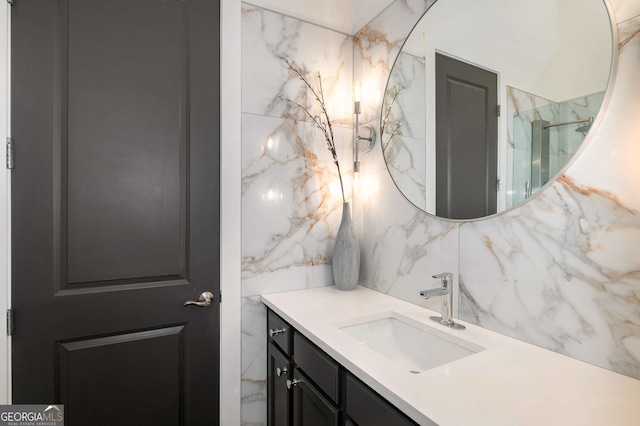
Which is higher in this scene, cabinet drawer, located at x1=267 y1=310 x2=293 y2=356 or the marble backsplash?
the marble backsplash

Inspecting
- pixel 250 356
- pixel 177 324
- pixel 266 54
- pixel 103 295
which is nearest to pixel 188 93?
pixel 266 54

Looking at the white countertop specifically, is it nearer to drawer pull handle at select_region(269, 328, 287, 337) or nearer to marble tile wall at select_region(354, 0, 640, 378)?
marble tile wall at select_region(354, 0, 640, 378)

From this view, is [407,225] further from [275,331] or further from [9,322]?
[9,322]

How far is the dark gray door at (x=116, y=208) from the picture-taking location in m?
1.26

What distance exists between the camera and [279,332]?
1.44 metres

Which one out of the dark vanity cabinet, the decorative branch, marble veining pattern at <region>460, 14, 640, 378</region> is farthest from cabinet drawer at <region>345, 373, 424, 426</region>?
the decorative branch

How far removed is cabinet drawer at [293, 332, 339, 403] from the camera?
1.05 meters

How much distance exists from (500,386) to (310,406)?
2.18 feet

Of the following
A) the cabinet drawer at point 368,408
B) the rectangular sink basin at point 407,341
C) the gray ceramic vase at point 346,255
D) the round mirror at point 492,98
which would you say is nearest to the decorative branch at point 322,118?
the gray ceramic vase at point 346,255

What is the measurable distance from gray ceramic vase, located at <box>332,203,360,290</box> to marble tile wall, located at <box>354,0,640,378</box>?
42cm

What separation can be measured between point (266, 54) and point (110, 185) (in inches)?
37.2

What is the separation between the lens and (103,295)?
136 cm

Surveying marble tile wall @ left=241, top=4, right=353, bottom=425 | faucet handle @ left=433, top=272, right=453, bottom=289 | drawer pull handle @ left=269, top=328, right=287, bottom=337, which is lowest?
drawer pull handle @ left=269, top=328, right=287, bottom=337

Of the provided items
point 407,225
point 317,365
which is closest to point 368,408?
point 317,365
